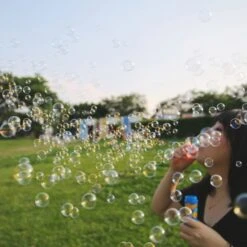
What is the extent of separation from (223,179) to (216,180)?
0.14 ft

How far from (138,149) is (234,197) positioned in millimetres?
9509

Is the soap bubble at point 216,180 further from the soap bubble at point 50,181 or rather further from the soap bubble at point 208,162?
the soap bubble at point 50,181

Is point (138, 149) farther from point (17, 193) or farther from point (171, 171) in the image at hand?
point (171, 171)

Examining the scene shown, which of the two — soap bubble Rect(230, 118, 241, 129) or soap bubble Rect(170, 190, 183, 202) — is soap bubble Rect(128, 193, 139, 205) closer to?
soap bubble Rect(170, 190, 183, 202)

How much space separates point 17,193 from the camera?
26.7 ft

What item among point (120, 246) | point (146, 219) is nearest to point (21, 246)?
point (120, 246)

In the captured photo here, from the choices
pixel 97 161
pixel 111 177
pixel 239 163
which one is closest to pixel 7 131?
pixel 111 177

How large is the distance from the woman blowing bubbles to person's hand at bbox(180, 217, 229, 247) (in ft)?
0.12

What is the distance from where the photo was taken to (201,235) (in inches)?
87.7

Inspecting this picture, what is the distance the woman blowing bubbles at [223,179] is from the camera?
2418 mm

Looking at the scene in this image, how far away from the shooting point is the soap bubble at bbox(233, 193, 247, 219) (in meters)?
2.34

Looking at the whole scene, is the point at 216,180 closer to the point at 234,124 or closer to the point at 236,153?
the point at 236,153

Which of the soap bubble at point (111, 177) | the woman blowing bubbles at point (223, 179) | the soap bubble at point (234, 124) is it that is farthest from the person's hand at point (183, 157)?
the soap bubble at point (111, 177)

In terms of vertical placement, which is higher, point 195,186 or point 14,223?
point 195,186
